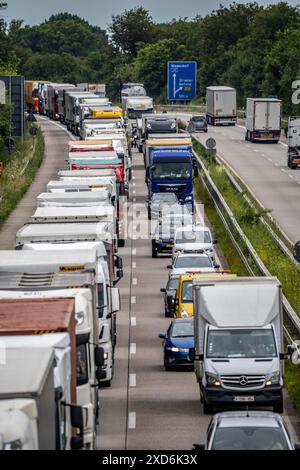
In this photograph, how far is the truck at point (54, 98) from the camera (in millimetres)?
122238

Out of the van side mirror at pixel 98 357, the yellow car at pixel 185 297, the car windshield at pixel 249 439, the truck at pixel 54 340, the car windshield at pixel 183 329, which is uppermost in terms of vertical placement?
the truck at pixel 54 340

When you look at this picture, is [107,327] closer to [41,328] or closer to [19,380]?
[41,328]

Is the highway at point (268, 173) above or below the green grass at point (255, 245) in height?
below

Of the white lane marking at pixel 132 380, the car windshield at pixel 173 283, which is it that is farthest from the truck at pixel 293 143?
the white lane marking at pixel 132 380

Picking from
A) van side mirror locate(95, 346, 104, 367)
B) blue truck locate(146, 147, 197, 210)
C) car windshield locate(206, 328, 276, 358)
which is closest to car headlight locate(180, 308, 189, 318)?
car windshield locate(206, 328, 276, 358)

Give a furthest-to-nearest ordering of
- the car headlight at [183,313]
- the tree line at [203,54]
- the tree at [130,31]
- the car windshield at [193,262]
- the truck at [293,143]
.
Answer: the tree at [130,31] < the tree line at [203,54] < the truck at [293,143] < the car windshield at [193,262] < the car headlight at [183,313]

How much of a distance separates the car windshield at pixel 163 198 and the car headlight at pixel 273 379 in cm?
3326

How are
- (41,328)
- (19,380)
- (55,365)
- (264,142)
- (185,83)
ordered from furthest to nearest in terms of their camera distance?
(185,83) → (264,142) → (41,328) → (55,365) → (19,380)

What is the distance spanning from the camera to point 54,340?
18.2 meters

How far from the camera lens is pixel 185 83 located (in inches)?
4291

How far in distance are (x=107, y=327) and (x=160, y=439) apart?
12.8ft

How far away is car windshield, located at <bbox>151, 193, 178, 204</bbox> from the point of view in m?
59.6

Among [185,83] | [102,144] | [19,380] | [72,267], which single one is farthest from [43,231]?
[185,83]

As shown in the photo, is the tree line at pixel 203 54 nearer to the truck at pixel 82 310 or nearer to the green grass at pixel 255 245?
the green grass at pixel 255 245
